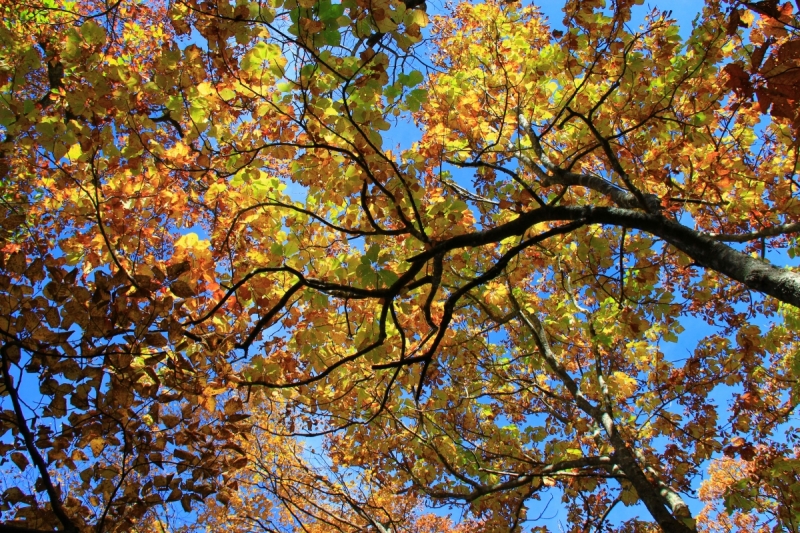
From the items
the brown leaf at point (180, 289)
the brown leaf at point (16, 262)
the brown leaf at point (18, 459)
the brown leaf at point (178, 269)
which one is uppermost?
the brown leaf at point (16, 262)

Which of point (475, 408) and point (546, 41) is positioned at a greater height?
point (546, 41)

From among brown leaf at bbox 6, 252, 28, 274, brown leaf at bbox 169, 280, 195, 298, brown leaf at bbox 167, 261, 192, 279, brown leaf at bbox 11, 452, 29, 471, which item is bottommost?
brown leaf at bbox 11, 452, 29, 471

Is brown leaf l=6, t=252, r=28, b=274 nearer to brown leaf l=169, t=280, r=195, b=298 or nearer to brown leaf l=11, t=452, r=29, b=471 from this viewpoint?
brown leaf l=169, t=280, r=195, b=298

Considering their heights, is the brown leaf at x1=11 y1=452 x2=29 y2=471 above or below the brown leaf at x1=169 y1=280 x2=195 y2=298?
below

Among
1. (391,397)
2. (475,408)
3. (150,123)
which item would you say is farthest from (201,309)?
(475,408)

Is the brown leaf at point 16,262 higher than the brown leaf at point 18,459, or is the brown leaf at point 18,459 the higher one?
the brown leaf at point 16,262

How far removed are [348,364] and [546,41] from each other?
16.3 ft

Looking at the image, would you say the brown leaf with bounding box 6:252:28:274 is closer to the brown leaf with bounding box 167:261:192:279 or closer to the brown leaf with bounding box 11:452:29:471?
the brown leaf with bounding box 167:261:192:279

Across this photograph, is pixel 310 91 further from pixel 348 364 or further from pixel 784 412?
pixel 784 412

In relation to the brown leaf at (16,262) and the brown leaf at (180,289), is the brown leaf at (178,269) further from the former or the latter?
the brown leaf at (16,262)

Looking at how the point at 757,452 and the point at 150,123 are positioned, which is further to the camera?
the point at 757,452

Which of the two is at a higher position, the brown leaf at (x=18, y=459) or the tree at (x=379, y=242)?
the tree at (x=379, y=242)

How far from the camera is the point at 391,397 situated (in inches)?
232

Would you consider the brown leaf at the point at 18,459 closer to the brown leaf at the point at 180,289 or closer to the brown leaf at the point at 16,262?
the brown leaf at the point at 16,262
